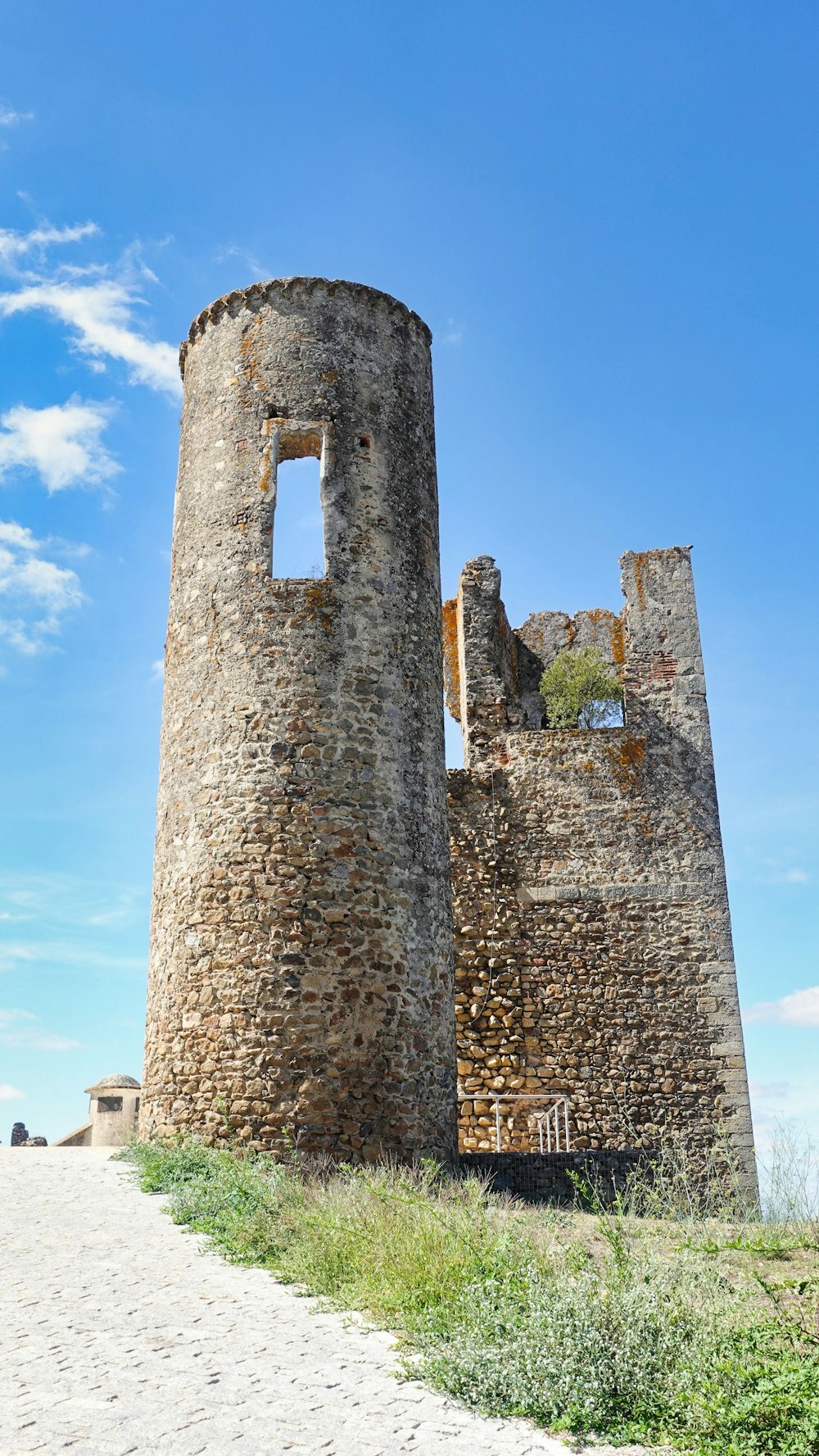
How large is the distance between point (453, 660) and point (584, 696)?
2044 mm

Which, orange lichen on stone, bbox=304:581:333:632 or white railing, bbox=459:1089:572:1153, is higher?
orange lichen on stone, bbox=304:581:333:632

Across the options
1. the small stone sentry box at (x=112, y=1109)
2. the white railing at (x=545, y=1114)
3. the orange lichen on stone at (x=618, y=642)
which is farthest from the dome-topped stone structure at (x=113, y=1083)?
the orange lichen on stone at (x=618, y=642)

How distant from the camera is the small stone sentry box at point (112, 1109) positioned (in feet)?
42.2

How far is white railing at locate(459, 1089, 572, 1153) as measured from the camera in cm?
1227

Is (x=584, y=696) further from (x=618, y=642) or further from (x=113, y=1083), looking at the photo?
(x=113, y=1083)

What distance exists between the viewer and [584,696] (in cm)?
1555

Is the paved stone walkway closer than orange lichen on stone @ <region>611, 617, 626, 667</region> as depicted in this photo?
Yes

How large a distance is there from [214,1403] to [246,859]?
17.5 ft

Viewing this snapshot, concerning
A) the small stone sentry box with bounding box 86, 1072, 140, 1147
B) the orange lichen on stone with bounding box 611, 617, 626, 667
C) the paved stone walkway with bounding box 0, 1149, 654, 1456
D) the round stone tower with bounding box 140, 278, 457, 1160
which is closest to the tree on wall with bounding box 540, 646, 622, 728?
the orange lichen on stone with bounding box 611, 617, 626, 667

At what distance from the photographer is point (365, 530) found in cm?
1000

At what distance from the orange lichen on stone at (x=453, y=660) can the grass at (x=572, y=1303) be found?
9.45 metres

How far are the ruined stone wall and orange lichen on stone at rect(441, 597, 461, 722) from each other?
2.99 ft

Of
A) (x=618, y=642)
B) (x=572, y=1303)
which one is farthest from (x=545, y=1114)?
(x=572, y=1303)

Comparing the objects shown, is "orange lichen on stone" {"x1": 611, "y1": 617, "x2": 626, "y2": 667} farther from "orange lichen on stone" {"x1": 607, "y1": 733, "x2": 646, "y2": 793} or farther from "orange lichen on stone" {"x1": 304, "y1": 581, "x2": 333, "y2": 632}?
"orange lichen on stone" {"x1": 304, "y1": 581, "x2": 333, "y2": 632}
